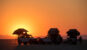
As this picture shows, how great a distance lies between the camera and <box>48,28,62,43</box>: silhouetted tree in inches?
2490

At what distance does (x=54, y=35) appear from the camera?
64188mm

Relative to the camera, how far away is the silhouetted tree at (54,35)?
63250 millimetres

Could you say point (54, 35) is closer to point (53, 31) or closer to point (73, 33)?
point (53, 31)

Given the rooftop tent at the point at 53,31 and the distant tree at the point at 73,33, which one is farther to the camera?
the distant tree at the point at 73,33

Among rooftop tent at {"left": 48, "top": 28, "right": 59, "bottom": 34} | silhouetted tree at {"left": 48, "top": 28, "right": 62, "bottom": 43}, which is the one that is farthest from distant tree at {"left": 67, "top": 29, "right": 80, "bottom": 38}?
rooftop tent at {"left": 48, "top": 28, "right": 59, "bottom": 34}

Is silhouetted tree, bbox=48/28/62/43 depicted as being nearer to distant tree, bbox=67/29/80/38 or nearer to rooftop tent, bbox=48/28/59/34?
rooftop tent, bbox=48/28/59/34

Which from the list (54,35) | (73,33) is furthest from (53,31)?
(73,33)

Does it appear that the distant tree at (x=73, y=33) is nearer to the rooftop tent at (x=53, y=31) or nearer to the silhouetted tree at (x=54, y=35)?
the silhouetted tree at (x=54, y=35)

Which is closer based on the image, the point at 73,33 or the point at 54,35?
the point at 54,35

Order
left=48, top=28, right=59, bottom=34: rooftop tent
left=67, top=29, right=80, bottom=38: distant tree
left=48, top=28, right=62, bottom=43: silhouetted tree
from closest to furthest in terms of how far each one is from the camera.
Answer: left=48, top=28, right=62, bottom=43: silhouetted tree → left=48, top=28, right=59, bottom=34: rooftop tent → left=67, top=29, right=80, bottom=38: distant tree

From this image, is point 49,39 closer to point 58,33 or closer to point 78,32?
point 58,33

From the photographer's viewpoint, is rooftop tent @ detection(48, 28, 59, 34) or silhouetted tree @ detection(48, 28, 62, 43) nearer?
silhouetted tree @ detection(48, 28, 62, 43)

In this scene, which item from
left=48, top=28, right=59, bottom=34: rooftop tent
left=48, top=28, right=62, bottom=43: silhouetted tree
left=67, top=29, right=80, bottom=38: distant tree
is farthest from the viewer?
left=67, top=29, right=80, bottom=38: distant tree

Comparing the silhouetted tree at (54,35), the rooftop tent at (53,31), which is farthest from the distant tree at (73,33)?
the rooftop tent at (53,31)
